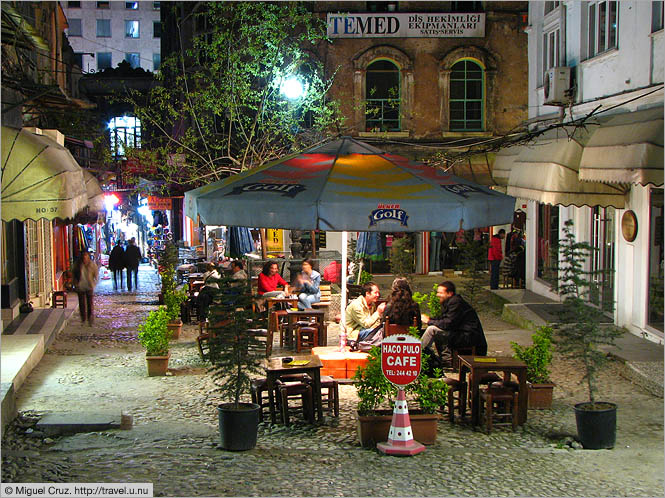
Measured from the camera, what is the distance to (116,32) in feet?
250

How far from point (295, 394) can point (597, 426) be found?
11.2 ft

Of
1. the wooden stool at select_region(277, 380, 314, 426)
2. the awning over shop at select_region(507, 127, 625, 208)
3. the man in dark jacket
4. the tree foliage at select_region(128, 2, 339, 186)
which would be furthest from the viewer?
the tree foliage at select_region(128, 2, 339, 186)

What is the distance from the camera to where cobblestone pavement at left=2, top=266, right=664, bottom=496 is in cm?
777

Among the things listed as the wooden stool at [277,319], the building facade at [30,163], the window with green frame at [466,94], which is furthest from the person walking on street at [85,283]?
the window with green frame at [466,94]

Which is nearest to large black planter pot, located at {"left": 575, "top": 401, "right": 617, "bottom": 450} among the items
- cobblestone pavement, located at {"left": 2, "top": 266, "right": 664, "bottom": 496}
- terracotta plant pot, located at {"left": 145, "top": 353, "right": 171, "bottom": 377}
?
cobblestone pavement, located at {"left": 2, "top": 266, "right": 664, "bottom": 496}

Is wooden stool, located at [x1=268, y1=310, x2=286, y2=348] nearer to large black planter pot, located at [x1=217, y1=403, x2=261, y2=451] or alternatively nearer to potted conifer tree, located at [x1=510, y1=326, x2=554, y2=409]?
potted conifer tree, located at [x1=510, y1=326, x2=554, y2=409]

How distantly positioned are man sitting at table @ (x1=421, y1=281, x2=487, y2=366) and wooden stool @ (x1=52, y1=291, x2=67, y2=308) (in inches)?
455

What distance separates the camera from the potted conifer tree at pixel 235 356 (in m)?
8.77

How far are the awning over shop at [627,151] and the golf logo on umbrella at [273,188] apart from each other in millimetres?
5128

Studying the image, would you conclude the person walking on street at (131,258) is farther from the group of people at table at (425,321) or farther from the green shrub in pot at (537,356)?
the green shrub in pot at (537,356)

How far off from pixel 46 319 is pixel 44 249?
16.3 ft

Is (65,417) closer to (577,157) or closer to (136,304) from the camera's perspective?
(577,157)

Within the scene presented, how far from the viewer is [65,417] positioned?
9.99 meters

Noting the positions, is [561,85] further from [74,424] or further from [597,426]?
[74,424]
